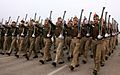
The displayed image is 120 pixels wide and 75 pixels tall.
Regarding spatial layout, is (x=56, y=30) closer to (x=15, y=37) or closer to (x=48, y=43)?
(x=48, y=43)

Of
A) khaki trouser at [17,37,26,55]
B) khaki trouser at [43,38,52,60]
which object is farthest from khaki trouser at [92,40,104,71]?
khaki trouser at [17,37,26,55]

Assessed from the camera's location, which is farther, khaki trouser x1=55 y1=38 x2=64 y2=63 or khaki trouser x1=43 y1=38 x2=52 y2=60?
khaki trouser x1=43 y1=38 x2=52 y2=60

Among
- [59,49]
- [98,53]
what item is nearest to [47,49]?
[59,49]

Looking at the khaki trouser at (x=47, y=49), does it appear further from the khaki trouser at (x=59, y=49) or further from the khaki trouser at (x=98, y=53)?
the khaki trouser at (x=98, y=53)

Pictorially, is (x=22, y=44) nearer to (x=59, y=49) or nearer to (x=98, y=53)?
(x=59, y=49)

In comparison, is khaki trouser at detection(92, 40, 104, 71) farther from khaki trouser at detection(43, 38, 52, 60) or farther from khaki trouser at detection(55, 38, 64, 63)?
khaki trouser at detection(43, 38, 52, 60)

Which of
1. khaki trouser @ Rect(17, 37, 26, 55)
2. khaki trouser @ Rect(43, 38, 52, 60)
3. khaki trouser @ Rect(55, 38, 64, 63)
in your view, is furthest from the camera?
khaki trouser @ Rect(17, 37, 26, 55)

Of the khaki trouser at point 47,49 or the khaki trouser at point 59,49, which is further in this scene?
the khaki trouser at point 47,49

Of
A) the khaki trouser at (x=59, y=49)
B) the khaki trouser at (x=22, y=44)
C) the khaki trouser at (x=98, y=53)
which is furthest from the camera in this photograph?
the khaki trouser at (x=22, y=44)

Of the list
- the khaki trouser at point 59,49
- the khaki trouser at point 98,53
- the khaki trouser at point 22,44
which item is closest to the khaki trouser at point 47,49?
the khaki trouser at point 59,49

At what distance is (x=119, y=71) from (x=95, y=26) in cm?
246

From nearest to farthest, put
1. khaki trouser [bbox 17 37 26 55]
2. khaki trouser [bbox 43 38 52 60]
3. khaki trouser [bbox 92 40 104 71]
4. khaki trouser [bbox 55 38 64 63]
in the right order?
khaki trouser [bbox 92 40 104 71], khaki trouser [bbox 55 38 64 63], khaki trouser [bbox 43 38 52 60], khaki trouser [bbox 17 37 26 55]

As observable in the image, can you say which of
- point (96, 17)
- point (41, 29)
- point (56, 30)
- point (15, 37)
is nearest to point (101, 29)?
point (96, 17)

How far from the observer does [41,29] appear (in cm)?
1898
